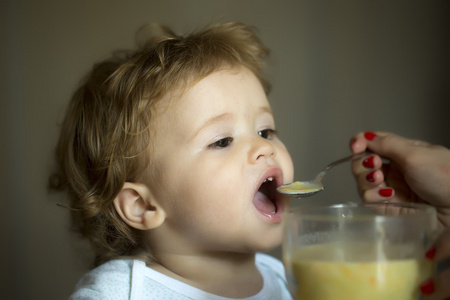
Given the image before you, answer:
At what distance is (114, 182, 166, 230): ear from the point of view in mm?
980

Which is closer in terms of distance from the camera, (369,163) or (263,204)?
(263,204)

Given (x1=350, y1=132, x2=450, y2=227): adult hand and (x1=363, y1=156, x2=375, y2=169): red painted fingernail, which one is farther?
(x1=363, y1=156, x2=375, y2=169): red painted fingernail

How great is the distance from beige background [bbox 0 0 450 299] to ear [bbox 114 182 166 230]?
31.0 inches

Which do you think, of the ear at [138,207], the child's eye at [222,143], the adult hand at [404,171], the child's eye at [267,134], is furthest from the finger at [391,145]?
the ear at [138,207]

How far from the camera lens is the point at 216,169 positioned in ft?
2.99

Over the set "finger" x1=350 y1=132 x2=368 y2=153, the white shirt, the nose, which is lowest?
the white shirt

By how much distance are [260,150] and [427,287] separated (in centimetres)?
43

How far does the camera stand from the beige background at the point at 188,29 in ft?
5.51

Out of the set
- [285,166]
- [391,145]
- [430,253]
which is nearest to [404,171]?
[391,145]

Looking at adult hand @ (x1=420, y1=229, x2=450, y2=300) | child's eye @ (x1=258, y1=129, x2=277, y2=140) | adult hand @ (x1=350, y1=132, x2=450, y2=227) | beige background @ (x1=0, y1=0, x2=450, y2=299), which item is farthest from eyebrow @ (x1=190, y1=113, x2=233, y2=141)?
beige background @ (x1=0, y1=0, x2=450, y2=299)

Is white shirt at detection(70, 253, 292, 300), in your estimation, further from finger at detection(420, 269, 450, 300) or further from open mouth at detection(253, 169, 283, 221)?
finger at detection(420, 269, 450, 300)

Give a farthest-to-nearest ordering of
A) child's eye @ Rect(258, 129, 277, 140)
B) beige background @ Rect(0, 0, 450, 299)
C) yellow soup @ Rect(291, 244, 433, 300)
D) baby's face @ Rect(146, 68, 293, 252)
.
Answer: beige background @ Rect(0, 0, 450, 299), child's eye @ Rect(258, 129, 277, 140), baby's face @ Rect(146, 68, 293, 252), yellow soup @ Rect(291, 244, 433, 300)

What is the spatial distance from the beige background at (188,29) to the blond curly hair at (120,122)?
1.92ft

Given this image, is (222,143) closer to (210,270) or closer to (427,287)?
(210,270)
